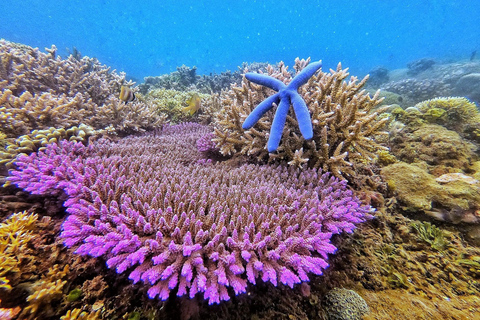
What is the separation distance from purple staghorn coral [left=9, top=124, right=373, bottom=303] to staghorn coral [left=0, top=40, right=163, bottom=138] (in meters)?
1.34

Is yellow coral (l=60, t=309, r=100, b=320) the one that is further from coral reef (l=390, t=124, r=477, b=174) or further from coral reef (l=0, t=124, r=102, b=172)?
coral reef (l=390, t=124, r=477, b=174)

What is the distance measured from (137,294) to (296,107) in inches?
100.0

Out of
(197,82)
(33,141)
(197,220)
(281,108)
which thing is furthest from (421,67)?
(33,141)

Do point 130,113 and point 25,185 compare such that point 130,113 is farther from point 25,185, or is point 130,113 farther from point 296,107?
point 296,107

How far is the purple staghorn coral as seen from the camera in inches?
61.1

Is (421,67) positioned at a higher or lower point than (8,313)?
higher

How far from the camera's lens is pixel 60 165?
254 cm

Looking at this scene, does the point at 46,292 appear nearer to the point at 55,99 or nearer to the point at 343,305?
the point at 343,305

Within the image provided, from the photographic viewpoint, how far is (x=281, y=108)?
8.21 ft

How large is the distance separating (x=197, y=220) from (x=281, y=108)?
1661 mm

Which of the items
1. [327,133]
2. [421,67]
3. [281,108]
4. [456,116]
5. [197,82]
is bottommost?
[327,133]

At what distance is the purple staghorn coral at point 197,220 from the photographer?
1.55m

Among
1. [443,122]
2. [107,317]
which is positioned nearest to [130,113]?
[107,317]

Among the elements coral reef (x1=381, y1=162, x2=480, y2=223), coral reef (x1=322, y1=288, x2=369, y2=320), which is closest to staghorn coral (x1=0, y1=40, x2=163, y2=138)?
coral reef (x1=322, y1=288, x2=369, y2=320)
